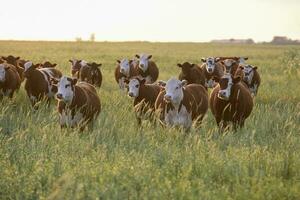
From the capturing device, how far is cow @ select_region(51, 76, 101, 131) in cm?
902

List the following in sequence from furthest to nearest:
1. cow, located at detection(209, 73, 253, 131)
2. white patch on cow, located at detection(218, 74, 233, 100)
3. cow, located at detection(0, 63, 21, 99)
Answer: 1. cow, located at detection(0, 63, 21, 99)
2. cow, located at detection(209, 73, 253, 131)
3. white patch on cow, located at detection(218, 74, 233, 100)

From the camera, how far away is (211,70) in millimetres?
16359

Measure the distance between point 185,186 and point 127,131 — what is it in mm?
3628

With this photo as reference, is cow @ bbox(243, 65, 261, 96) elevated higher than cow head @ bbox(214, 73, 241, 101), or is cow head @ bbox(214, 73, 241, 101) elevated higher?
cow head @ bbox(214, 73, 241, 101)

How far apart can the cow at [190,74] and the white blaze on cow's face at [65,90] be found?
525cm

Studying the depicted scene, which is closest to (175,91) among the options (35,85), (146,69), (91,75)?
(35,85)

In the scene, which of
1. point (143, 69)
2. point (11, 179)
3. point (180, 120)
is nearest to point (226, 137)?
point (180, 120)

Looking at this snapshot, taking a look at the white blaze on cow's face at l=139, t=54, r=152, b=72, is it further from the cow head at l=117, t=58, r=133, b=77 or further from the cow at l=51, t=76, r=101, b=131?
the cow at l=51, t=76, r=101, b=131

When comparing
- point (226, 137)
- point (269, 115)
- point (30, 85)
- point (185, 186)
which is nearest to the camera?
point (185, 186)

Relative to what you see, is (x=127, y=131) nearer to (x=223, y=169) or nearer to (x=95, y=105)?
(x=95, y=105)

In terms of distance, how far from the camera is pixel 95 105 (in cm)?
970

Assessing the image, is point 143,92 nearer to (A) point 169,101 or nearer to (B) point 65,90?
(A) point 169,101

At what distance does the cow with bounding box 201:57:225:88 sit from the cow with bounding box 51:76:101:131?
755cm

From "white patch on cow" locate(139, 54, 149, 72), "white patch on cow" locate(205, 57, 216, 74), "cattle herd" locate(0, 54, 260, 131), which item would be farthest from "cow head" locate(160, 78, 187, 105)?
"white patch on cow" locate(139, 54, 149, 72)
